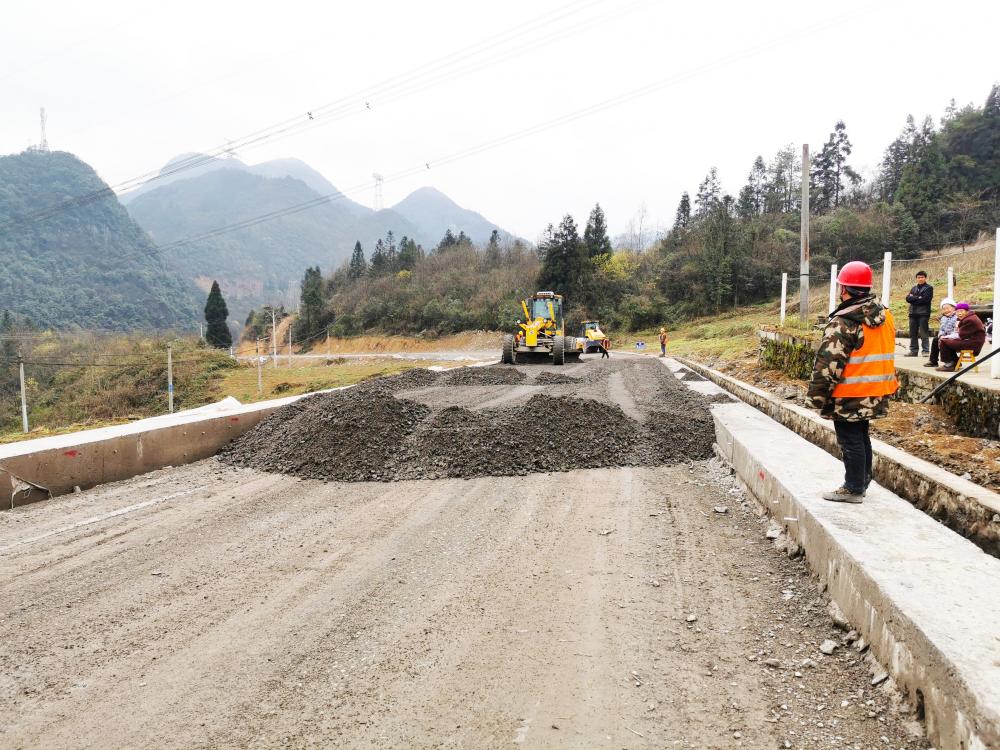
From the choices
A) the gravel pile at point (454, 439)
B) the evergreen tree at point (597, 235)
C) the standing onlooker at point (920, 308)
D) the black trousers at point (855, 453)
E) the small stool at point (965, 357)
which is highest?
the evergreen tree at point (597, 235)

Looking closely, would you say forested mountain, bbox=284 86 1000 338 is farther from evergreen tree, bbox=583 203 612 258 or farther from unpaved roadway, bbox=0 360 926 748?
unpaved roadway, bbox=0 360 926 748

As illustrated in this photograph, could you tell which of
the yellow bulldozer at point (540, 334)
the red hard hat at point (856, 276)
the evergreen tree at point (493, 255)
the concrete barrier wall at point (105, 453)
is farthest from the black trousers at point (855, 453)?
the evergreen tree at point (493, 255)

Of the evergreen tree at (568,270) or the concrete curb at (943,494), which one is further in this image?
the evergreen tree at (568,270)

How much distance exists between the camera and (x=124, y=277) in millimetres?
122812

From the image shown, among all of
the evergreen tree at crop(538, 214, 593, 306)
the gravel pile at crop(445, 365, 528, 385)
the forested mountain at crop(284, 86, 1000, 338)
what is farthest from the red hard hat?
the evergreen tree at crop(538, 214, 593, 306)

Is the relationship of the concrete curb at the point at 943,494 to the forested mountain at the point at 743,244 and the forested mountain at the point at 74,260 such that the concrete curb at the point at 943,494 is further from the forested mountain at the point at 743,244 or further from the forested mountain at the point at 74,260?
the forested mountain at the point at 74,260

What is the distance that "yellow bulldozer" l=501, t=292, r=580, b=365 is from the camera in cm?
2180

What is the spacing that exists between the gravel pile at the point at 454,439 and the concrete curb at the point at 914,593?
8.69 feet

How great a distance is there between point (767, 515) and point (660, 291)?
173 feet

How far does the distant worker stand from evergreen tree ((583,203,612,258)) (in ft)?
220

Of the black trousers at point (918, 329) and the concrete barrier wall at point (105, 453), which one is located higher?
the black trousers at point (918, 329)

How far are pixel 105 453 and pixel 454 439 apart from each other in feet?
12.5

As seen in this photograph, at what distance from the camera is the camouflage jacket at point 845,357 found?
12.7 ft

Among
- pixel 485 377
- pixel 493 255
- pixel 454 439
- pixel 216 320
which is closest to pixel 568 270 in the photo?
pixel 493 255
